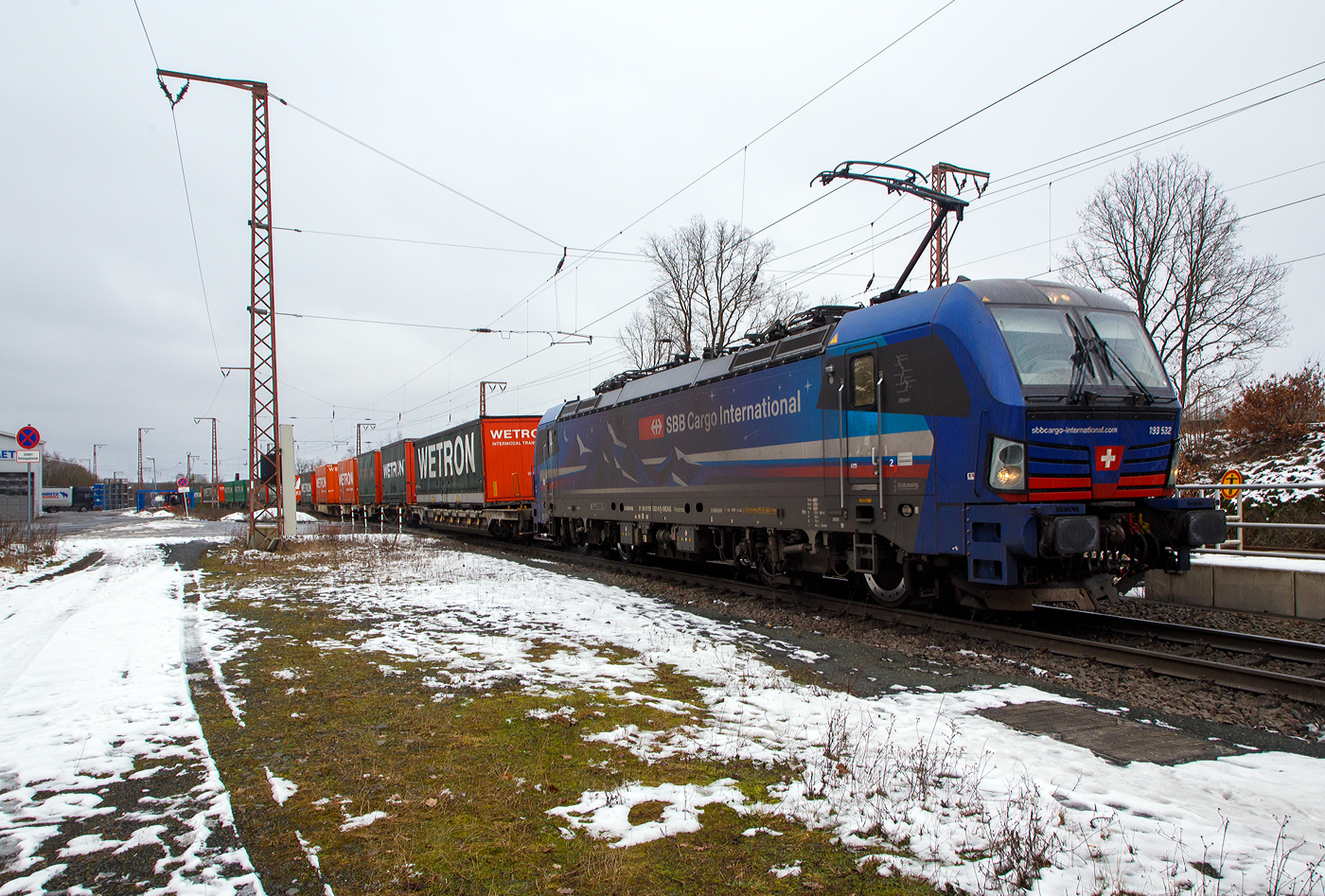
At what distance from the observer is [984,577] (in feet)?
24.5

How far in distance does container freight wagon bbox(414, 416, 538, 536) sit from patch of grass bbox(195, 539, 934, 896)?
16643mm

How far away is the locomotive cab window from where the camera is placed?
8.76 metres

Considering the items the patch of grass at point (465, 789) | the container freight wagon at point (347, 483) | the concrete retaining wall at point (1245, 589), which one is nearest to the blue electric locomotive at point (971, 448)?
the concrete retaining wall at point (1245, 589)

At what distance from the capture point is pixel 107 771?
14.2 ft

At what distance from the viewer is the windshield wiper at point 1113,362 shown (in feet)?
24.8

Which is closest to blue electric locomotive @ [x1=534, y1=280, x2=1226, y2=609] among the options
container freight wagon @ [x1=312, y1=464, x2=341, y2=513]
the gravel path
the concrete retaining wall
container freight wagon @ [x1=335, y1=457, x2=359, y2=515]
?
the gravel path

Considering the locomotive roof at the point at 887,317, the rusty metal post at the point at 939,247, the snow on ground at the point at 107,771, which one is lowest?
the snow on ground at the point at 107,771

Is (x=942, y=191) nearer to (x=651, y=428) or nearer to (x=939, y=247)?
(x=939, y=247)

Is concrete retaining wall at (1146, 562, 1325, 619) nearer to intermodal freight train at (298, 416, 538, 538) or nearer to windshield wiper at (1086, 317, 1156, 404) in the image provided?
windshield wiper at (1086, 317, 1156, 404)

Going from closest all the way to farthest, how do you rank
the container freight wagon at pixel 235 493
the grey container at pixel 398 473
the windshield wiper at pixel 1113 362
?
the windshield wiper at pixel 1113 362
the grey container at pixel 398 473
the container freight wagon at pixel 235 493

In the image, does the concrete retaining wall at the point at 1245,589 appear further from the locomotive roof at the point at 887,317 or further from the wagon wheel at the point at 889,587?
the locomotive roof at the point at 887,317

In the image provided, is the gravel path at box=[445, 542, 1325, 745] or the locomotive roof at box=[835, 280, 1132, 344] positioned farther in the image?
the locomotive roof at box=[835, 280, 1132, 344]

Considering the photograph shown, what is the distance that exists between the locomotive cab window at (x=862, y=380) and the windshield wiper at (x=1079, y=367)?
206 cm

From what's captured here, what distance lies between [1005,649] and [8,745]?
806 centimetres
